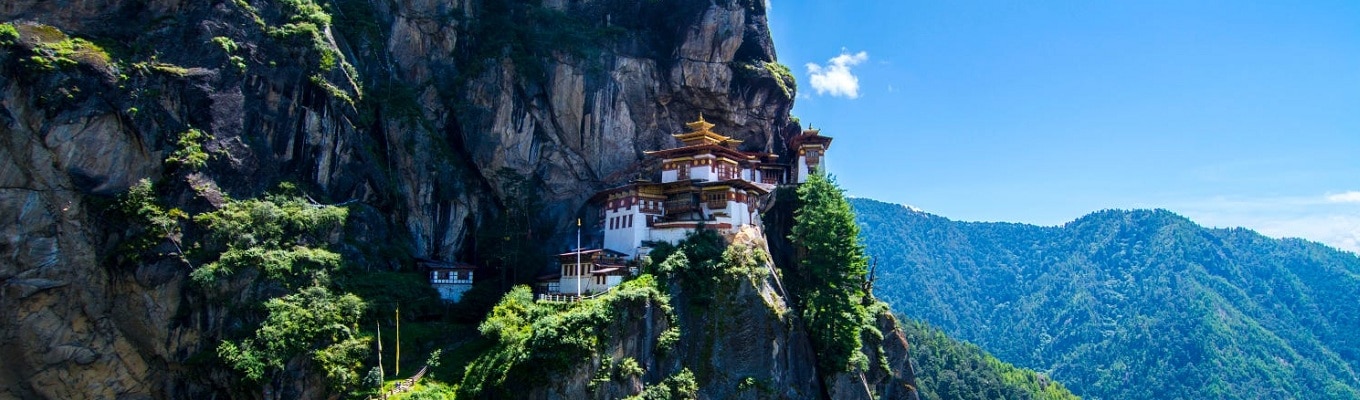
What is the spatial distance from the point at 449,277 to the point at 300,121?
13.2m

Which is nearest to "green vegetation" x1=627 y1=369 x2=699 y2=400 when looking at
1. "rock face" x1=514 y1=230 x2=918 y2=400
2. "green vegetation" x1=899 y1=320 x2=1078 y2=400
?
"rock face" x1=514 y1=230 x2=918 y2=400

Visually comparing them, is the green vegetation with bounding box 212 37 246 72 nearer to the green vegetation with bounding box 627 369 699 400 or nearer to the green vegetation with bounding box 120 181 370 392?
the green vegetation with bounding box 120 181 370 392

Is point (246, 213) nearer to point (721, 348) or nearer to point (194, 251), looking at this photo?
point (194, 251)

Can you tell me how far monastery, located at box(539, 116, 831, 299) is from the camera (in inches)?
2082

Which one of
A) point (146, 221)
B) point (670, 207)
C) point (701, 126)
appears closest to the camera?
point (146, 221)

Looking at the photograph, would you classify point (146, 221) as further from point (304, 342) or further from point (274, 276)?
point (304, 342)

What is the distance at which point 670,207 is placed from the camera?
58.5 metres

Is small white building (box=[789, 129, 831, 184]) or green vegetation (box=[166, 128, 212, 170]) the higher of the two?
small white building (box=[789, 129, 831, 184])

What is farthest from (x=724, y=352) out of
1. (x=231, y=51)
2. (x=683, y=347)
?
(x=231, y=51)

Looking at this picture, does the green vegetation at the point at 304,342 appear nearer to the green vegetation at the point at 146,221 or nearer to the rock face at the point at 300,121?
the rock face at the point at 300,121

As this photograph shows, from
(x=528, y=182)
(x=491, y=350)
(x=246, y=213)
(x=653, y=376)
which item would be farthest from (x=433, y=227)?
(x=653, y=376)

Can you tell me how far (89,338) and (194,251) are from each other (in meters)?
7.41

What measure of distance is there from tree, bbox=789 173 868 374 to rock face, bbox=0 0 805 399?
17.8m

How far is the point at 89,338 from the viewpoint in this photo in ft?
159
